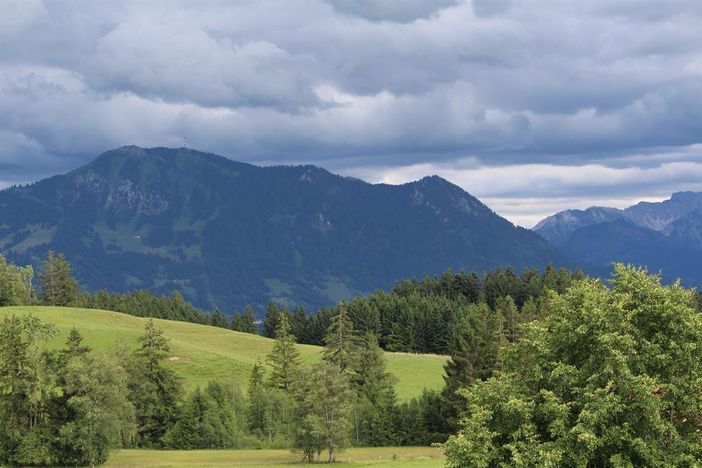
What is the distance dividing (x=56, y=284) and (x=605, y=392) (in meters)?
183

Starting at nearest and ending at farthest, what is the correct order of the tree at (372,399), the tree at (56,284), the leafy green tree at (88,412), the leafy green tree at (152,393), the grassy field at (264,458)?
the grassy field at (264,458), the leafy green tree at (88,412), the leafy green tree at (152,393), the tree at (372,399), the tree at (56,284)

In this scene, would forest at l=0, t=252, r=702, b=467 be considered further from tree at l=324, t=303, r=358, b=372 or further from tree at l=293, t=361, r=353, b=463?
tree at l=324, t=303, r=358, b=372

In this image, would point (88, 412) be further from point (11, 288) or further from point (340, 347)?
point (11, 288)

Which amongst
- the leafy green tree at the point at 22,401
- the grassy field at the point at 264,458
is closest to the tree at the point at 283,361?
the grassy field at the point at 264,458

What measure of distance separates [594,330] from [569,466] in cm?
634

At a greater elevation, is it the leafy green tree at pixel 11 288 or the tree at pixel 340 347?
the leafy green tree at pixel 11 288

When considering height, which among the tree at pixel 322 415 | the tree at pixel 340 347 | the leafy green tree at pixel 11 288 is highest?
the leafy green tree at pixel 11 288

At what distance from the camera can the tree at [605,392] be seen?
112 ft

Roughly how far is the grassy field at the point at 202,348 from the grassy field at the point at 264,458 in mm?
26409

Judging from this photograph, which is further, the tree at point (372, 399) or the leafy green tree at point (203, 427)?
the tree at point (372, 399)

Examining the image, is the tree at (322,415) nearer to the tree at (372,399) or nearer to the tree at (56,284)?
the tree at (372,399)

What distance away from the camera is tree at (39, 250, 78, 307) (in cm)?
19425

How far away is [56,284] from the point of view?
641 feet

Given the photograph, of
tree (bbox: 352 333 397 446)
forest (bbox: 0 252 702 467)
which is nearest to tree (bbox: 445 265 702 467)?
forest (bbox: 0 252 702 467)
